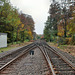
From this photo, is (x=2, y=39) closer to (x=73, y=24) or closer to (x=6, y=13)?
(x=6, y=13)

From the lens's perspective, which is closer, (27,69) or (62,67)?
(27,69)

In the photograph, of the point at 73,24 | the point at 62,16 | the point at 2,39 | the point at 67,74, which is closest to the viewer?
the point at 67,74

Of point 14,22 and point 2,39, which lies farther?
point 14,22

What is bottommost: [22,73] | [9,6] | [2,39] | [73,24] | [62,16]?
[22,73]

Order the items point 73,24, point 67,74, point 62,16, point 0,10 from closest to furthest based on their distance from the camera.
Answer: point 67,74, point 73,24, point 0,10, point 62,16

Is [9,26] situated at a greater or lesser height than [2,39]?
greater

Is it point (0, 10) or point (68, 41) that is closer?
point (0, 10)

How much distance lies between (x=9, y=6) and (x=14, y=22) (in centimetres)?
470

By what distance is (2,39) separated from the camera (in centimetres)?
1883

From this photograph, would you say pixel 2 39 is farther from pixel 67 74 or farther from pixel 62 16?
pixel 62 16

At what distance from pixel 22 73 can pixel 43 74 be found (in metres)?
1.07

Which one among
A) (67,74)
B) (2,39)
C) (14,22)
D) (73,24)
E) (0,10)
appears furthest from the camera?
(14,22)

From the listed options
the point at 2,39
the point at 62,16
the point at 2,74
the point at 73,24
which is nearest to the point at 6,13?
the point at 2,39

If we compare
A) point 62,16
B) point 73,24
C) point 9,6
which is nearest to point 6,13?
point 9,6
